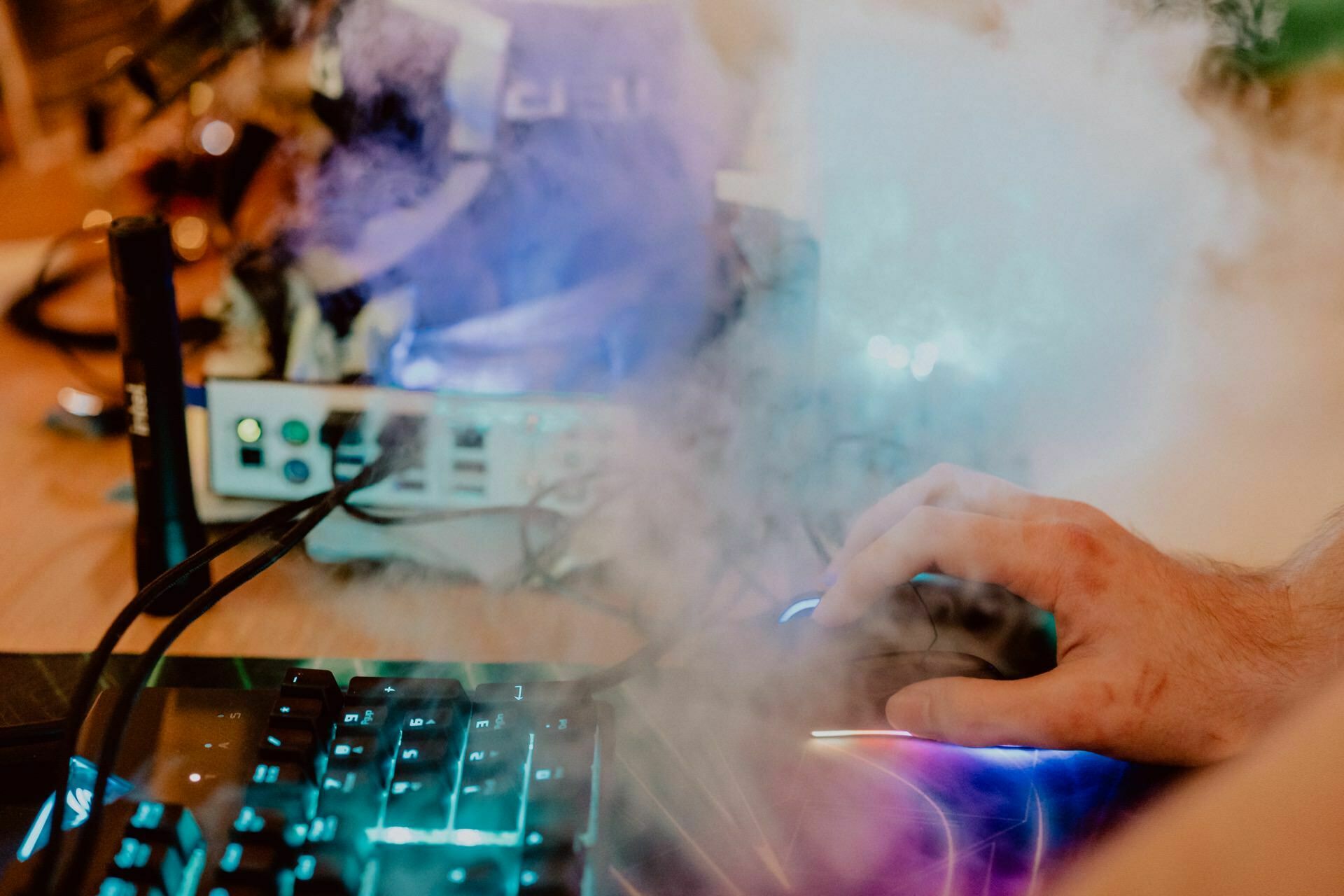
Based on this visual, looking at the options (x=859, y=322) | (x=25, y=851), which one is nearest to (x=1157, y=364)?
(x=859, y=322)

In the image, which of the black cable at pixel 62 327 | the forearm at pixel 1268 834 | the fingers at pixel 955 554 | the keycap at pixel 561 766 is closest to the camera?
the forearm at pixel 1268 834

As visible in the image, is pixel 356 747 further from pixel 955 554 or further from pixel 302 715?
pixel 955 554

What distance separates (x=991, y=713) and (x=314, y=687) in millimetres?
301

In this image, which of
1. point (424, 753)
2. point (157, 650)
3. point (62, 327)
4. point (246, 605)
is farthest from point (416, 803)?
point (62, 327)

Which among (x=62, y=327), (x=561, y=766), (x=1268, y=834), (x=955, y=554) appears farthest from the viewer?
(x=62, y=327)

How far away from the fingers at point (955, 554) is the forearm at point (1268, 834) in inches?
5.9

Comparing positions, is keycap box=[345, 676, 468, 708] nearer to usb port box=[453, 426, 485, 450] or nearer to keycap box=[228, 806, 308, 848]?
keycap box=[228, 806, 308, 848]

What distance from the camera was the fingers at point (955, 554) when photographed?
478 mm

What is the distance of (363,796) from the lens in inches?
14.4

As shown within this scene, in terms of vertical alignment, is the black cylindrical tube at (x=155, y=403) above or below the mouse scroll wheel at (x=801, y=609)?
above

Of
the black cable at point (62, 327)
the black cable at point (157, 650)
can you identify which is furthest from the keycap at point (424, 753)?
the black cable at point (62, 327)

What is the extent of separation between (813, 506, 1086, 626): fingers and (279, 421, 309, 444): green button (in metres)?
0.33

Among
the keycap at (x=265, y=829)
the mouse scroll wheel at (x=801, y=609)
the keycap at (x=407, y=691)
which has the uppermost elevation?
the keycap at (x=407, y=691)

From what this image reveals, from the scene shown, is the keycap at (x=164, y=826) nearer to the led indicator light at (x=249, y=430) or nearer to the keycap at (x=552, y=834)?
the keycap at (x=552, y=834)
